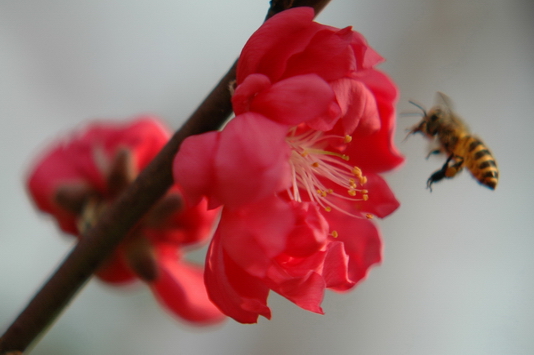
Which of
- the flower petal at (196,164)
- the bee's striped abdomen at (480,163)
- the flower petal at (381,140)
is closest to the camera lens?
the flower petal at (196,164)

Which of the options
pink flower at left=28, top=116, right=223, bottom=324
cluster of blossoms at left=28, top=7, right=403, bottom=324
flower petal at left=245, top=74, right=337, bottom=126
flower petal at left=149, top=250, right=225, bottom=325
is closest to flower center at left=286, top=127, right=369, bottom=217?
cluster of blossoms at left=28, top=7, right=403, bottom=324

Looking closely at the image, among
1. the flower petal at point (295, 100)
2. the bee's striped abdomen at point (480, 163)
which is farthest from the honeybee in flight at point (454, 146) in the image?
the flower petal at point (295, 100)

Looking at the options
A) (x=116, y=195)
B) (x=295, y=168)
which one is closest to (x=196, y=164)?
(x=295, y=168)

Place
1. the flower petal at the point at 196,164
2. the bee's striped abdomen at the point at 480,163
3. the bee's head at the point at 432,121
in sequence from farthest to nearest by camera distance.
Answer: the bee's head at the point at 432,121 < the bee's striped abdomen at the point at 480,163 < the flower petal at the point at 196,164

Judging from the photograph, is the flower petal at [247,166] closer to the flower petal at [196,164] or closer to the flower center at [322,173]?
the flower petal at [196,164]

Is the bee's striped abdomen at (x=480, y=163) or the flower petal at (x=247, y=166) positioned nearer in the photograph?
the flower petal at (x=247, y=166)

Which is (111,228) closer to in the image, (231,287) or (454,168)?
(231,287)

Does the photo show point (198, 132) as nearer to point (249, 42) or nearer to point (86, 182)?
point (249, 42)
